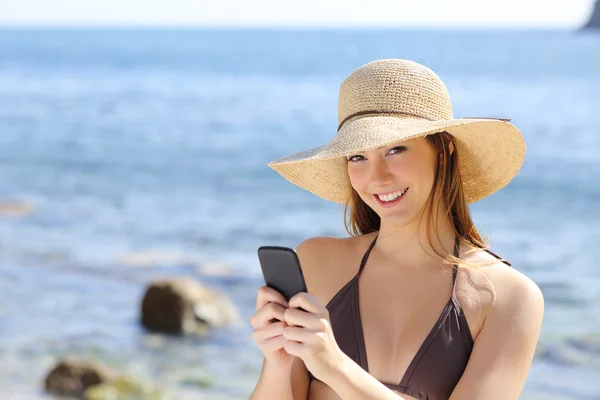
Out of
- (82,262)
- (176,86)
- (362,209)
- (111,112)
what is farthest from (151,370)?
(176,86)

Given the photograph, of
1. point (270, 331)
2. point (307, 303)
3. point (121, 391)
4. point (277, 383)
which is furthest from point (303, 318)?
point (121, 391)

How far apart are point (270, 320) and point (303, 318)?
0.49 ft

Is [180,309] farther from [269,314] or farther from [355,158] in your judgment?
[269,314]

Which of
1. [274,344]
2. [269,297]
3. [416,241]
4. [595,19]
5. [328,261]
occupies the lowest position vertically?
[274,344]

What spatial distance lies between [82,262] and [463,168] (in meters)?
9.76

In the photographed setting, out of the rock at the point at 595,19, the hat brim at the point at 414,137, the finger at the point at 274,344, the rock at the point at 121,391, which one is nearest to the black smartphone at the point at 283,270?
the finger at the point at 274,344

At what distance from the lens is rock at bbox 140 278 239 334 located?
354 inches

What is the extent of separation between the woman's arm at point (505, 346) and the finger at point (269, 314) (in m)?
0.51

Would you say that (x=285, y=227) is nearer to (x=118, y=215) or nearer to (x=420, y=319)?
(x=118, y=215)

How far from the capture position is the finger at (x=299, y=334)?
7.18 feet

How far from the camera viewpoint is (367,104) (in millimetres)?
2633

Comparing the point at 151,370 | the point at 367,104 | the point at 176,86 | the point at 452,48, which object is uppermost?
the point at 452,48

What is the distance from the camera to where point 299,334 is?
7.24ft

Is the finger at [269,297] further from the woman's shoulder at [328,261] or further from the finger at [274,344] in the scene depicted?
the woman's shoulder at [328,261]
